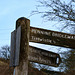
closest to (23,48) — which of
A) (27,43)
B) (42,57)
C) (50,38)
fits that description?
(27,43)

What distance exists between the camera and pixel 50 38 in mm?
3445

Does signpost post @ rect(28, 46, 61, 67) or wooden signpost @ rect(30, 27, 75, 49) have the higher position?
wooden signpost @ rect(30, 27, 75, 49)

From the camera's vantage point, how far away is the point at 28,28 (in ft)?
10.6

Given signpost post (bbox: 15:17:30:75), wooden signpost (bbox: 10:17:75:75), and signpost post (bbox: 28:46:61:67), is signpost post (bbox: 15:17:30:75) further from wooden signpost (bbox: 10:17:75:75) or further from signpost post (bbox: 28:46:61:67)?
signpost post (bbox: 28:46:61:67)

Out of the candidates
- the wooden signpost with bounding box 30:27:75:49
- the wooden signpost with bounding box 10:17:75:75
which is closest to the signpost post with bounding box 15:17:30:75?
the wooden signpost with bounding box 10:17:75:75

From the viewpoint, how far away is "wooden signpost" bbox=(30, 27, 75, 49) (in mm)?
3320

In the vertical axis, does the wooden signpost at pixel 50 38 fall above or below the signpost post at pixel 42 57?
above

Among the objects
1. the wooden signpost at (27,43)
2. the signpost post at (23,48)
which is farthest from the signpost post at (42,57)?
the signpost post at (23,48)

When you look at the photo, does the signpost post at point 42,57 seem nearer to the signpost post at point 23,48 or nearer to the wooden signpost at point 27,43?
the wooden signpost at point 27,43

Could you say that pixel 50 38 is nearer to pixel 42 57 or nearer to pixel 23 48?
pixel 42 57

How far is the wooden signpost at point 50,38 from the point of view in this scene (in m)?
3.32

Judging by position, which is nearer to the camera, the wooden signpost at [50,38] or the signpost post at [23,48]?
the signpost post at [23,48]

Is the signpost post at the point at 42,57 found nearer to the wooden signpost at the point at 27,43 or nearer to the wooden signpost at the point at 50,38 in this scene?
the wooden signpost at the point at 27,43

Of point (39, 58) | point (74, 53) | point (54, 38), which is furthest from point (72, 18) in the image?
point (39, 58)
